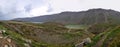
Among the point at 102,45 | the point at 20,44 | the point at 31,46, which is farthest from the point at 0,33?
the point at 102,45

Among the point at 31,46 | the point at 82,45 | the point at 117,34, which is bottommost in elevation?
the point at 31,46

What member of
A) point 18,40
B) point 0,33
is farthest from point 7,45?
point 18,40

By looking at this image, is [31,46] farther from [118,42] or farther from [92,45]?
[118,42]

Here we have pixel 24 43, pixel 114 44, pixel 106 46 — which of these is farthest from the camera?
pixel 24 43

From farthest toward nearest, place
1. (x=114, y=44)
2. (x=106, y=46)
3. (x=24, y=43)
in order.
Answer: (x=24, y=43), (x=106, y=46), (x=114, y=44)

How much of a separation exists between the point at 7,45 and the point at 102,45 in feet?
199

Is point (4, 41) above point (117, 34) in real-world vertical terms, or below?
below

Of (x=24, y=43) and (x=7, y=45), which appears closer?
(x=7, y=45)

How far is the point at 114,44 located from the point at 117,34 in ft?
20.6

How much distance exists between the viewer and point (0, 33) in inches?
4722

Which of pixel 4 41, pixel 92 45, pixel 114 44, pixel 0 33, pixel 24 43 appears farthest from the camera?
pixel 24 43

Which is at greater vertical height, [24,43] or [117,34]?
[117,34]

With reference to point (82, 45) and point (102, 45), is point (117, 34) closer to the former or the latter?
point (102, 45)

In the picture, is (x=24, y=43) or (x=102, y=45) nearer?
(x=102, y=45)
